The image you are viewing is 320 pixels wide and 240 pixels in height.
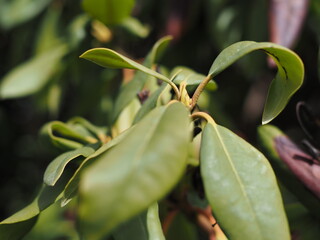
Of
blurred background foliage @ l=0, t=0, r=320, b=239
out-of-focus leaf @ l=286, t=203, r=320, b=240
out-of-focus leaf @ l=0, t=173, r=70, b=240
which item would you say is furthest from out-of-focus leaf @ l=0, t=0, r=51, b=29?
out-of-focus leaf @ l=286, t=203, r=320, b=240

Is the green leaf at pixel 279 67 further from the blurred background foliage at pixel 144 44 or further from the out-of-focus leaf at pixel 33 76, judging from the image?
the out-of-focus leaf at pixel 33 76

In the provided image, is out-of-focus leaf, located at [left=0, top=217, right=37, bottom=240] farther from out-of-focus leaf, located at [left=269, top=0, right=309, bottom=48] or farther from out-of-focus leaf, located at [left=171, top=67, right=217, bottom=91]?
out-of-focus leaf, located at [left=269, top=0, right=309, bottom=48]

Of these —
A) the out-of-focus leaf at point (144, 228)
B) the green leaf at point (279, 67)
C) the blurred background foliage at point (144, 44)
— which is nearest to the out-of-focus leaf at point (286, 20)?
the blurred background foliage at point (144, 44)

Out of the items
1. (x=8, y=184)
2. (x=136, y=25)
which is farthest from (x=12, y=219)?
(x=8, y=184)

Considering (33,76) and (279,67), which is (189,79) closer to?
(279,67)

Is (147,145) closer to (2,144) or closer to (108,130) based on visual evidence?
(108,130)

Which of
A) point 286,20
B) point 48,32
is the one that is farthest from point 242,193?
point 48,32
